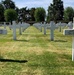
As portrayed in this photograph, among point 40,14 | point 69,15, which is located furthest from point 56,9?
point 69,15

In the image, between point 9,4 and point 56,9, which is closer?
point 56,9

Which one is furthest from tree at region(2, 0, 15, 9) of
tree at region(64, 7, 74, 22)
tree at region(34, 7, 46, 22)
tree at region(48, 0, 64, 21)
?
tree at region(64, 7, 74, 22)

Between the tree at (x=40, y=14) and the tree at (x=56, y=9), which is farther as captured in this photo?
the tree at (x=56, y=9)

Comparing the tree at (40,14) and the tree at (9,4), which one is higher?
the tree at (9,4)

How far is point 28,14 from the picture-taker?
133 m

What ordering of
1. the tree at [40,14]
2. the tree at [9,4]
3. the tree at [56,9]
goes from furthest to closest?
the tree at [9,4]
the tree at [56,9]
the tree at [40,14]

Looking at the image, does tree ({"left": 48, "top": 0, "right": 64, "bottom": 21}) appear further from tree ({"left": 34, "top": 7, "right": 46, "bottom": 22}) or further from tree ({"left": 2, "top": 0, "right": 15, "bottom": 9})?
tree ({"left": 34, "top": 7, "right": 46, "bottom": 22})

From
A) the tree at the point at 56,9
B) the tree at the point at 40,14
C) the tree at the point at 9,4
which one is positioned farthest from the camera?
the tree at the point at 9,4

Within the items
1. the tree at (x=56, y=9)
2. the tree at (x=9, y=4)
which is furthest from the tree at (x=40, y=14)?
the tree at (x=9, y=4)

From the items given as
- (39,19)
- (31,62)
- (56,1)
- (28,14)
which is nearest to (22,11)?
(28,14)

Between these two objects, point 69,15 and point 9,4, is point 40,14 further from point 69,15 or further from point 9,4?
point 9,4

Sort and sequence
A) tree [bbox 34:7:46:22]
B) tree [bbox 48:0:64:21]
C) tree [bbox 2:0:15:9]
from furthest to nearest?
tree [bbox 2:0:15:9] → tree [bbox 48:0:64:21] → tree [bbox 34:7:46:22]

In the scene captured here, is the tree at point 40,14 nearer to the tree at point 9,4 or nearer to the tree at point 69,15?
the tree at point 69,15

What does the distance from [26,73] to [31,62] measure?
5.24 ft
